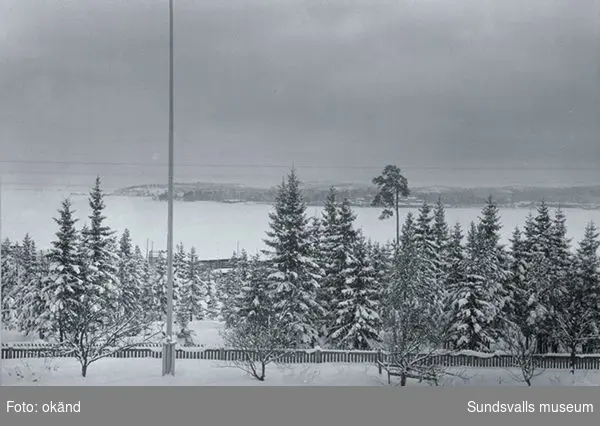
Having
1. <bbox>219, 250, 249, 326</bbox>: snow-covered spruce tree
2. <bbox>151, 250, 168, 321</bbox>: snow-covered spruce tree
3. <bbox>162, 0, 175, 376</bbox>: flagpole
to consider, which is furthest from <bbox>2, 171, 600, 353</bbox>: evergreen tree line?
<bbox>219, 250, 249, 326</bbox>: snow-covered spruce tree

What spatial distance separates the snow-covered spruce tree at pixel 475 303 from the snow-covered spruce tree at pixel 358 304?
9.18ft

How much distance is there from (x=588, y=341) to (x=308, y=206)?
427 inches

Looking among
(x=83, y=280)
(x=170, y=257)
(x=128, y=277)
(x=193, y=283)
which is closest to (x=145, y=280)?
(x=193, y=283)

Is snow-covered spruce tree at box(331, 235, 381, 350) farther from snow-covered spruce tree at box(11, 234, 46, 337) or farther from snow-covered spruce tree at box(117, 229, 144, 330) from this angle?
snow-covered spruce tree at box(117, 229, 144, 330)

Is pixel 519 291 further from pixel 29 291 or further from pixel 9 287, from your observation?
pixel 9 287

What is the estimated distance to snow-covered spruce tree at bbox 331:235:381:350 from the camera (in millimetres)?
20594

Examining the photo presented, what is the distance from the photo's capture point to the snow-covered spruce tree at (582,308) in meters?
17.2

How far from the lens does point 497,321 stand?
817 inches

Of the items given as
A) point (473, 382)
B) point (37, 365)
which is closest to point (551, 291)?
point (473, 382)

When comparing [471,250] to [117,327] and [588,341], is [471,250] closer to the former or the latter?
[588,341]

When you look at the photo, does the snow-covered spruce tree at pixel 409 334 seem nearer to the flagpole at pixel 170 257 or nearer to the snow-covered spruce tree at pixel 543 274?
the snow-covered spruce tree at pixel 543 274

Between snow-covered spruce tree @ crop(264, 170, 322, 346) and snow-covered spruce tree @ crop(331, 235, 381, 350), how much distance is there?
100 centimetres

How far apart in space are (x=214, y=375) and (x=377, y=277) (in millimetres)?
9384

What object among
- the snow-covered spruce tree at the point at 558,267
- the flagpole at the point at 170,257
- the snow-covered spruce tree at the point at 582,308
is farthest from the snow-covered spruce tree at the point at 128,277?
the snow-covered spruce tree at the point at 582,308
